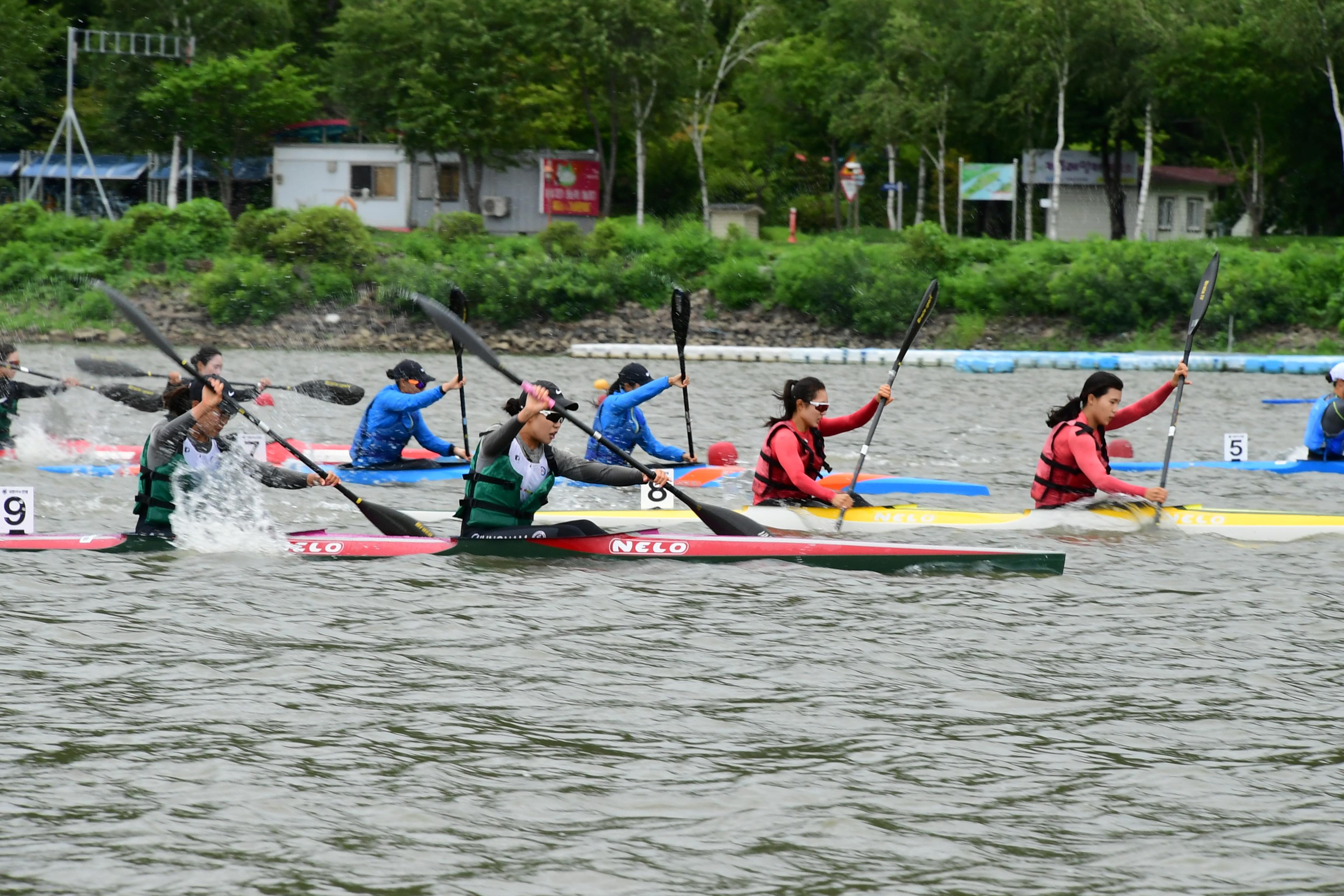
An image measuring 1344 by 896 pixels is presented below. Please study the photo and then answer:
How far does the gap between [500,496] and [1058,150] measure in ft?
125

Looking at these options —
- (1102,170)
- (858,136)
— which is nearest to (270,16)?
(858,136)

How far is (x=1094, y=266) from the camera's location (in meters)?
37.4

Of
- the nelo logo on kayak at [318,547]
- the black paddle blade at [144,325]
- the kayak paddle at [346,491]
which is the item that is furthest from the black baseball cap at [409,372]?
the nelo logo on kayak at [318,547]

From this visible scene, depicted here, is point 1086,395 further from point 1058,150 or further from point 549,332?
point 1058,150

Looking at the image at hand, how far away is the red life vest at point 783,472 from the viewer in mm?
11852

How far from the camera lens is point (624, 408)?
560 inches

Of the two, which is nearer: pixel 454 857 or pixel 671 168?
pixel 454 857

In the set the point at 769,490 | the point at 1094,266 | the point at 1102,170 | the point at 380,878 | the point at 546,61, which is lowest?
the point at 380,878

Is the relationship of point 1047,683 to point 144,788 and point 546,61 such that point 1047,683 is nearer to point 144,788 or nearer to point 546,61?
point 144,788

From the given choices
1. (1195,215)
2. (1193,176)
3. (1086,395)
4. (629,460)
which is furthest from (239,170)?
(1086,395)

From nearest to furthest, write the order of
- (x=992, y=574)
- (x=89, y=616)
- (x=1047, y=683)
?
(x=1047, y=683) < (x=89, y=616) < (x=992, y=574)

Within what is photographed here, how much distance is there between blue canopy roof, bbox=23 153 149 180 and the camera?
174ft

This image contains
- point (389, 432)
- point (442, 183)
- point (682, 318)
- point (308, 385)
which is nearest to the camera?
point (389, 432)

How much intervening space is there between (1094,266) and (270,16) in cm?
3184
